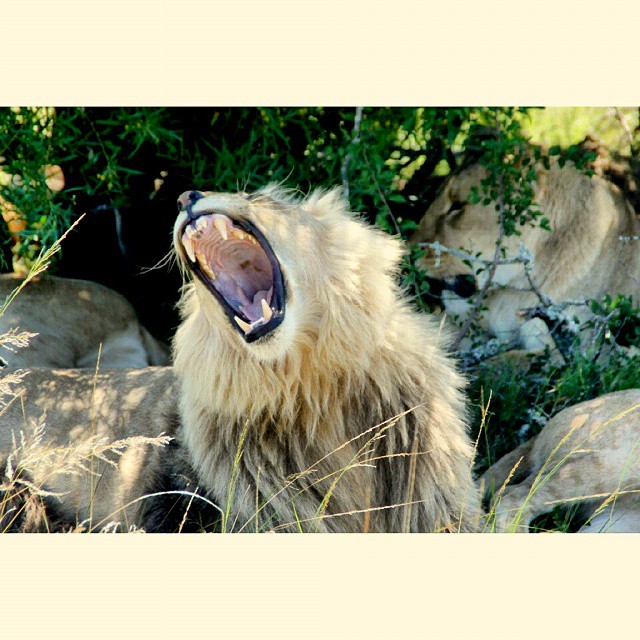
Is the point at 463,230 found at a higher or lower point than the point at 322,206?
lower

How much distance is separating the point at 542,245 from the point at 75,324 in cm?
261

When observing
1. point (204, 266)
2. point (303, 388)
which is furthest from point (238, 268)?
point (303, 388)

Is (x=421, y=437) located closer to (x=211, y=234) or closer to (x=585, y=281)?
(x=211, y=234)

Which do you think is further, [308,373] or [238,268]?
[238,268]

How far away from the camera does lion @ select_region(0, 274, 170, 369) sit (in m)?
4.75

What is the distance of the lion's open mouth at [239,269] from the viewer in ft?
9.78

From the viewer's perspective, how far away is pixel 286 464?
3.20 meters

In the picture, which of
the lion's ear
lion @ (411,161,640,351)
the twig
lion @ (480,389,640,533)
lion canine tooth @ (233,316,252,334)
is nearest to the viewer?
lion canine tooth @ (233,316,252,334)

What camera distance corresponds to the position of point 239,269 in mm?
3381

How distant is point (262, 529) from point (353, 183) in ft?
6.67

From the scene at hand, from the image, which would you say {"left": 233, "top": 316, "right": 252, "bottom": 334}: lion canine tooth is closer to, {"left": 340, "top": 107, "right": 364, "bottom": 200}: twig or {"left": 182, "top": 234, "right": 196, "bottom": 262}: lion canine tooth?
{"left": 182, "top": 234, "right": 196, "bottom": 262}: lion canine tooth

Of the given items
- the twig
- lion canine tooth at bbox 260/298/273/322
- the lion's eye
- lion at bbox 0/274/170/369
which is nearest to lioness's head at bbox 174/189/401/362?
lion canine tooth at bbox 260/298/273/322

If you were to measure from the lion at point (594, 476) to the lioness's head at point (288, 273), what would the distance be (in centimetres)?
90

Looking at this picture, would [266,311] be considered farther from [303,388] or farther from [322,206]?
[322,206]
